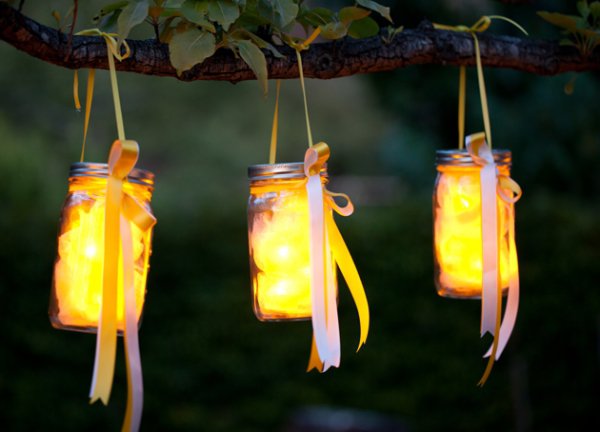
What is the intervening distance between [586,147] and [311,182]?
2914 millimetres

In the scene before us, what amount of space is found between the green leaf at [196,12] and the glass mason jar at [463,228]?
1.50ft

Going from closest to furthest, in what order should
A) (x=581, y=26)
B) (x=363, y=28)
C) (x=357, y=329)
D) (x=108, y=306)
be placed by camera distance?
(x=108, y=306) < (x=363, y=28) < (x=581, y=26) < (x=357, y=329)

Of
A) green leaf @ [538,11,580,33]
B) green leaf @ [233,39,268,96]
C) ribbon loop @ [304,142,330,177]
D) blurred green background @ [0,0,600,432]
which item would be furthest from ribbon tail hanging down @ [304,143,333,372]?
blurred green background @ [0,0,600,432]

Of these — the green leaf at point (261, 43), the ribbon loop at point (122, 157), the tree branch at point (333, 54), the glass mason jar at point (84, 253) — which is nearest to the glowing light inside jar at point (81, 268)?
the glass mason jar at point (84, 253)

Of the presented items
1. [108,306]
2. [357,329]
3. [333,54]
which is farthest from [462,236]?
[357,329]

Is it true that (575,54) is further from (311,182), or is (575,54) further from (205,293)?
(205,293)

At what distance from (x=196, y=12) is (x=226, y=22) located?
0.15 ft

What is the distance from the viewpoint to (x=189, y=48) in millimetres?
962

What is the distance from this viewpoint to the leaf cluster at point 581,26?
121 centimetres

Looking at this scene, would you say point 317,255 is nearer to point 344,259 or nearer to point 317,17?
point 344,259

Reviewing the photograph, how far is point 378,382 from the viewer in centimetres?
384

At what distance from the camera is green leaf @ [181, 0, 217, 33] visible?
3.11 ft

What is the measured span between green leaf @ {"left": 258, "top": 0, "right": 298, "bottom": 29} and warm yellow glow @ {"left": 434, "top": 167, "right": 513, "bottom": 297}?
388mm

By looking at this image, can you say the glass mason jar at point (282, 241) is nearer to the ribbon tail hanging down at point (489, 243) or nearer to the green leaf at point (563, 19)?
the ribbon tail hanging down at point (489, 243)
